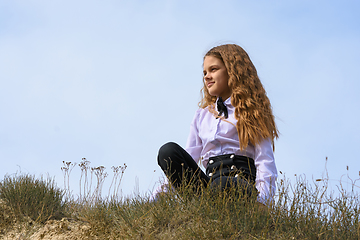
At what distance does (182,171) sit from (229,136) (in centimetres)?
58

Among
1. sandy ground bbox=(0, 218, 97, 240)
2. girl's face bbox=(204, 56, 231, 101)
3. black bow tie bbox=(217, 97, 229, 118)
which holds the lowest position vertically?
sandy ground bbox=(0, 218, 97, 240)

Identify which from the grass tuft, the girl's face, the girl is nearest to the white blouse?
the girl

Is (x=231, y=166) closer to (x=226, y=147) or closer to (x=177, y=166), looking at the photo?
(x=226, y=147)

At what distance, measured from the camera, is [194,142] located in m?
3.63

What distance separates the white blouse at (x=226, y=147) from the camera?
3.06 m

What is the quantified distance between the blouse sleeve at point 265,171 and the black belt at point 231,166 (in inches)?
3.5

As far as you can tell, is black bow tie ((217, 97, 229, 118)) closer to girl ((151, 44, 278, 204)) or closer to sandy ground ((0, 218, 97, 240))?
girl ((151, 44, 278, 204))

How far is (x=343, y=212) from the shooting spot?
2.98 m

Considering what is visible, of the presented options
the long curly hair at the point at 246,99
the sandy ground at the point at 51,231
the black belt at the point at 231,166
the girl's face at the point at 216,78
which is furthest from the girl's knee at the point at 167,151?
the sandy ground at the point at 51,231

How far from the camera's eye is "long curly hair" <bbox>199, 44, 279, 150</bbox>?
3236 millimetres

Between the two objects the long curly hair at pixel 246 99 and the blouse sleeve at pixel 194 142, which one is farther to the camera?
the blouse sleeve at pixel 194 142

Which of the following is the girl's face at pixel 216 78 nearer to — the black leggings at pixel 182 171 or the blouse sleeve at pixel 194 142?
the blouse sleeve at pixel 194 142

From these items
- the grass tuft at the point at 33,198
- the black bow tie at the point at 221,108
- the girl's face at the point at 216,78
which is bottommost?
the grass tuft at the point at 33,198

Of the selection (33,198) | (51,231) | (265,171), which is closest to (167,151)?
(265,171)
